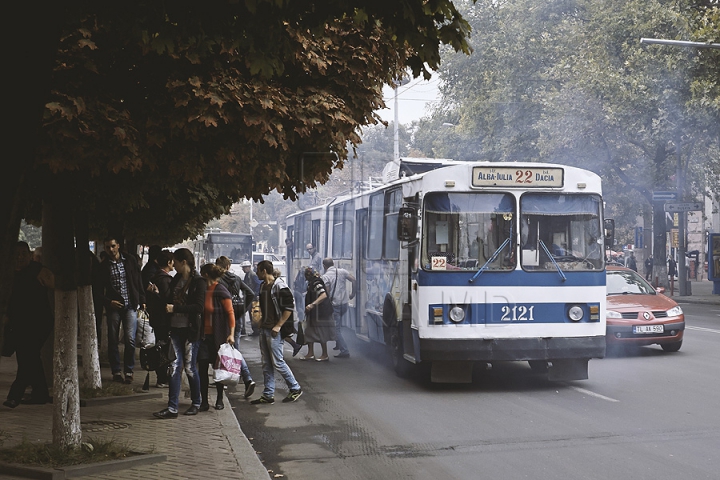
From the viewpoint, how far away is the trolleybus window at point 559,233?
12258mm

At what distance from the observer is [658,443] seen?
8445 millimetres

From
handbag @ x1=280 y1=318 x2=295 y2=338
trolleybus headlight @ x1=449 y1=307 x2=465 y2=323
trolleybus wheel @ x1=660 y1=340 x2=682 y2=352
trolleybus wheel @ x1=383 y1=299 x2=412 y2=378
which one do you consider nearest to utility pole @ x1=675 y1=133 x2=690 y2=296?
trolleybus wheel @ x1=660 y1=340 x2=682 y2=352

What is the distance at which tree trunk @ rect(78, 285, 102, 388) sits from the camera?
1099 centimetres

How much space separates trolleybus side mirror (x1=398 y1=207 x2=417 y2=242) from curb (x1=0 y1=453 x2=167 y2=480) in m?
5.35

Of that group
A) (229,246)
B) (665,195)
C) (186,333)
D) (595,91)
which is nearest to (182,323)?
(186,333)

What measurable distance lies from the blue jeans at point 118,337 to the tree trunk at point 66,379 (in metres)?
4.24

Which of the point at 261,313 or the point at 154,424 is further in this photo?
the point at 261,313

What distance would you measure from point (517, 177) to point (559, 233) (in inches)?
36.7

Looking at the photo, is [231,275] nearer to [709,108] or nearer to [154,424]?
[154,424]

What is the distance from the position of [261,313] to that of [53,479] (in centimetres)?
488

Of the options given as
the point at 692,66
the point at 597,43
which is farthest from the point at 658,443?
the point at 597,43

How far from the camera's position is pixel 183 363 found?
33.4ft

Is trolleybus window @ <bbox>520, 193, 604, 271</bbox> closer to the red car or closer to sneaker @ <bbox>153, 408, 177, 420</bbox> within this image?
the red car

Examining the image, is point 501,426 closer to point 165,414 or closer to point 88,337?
point 165,414
